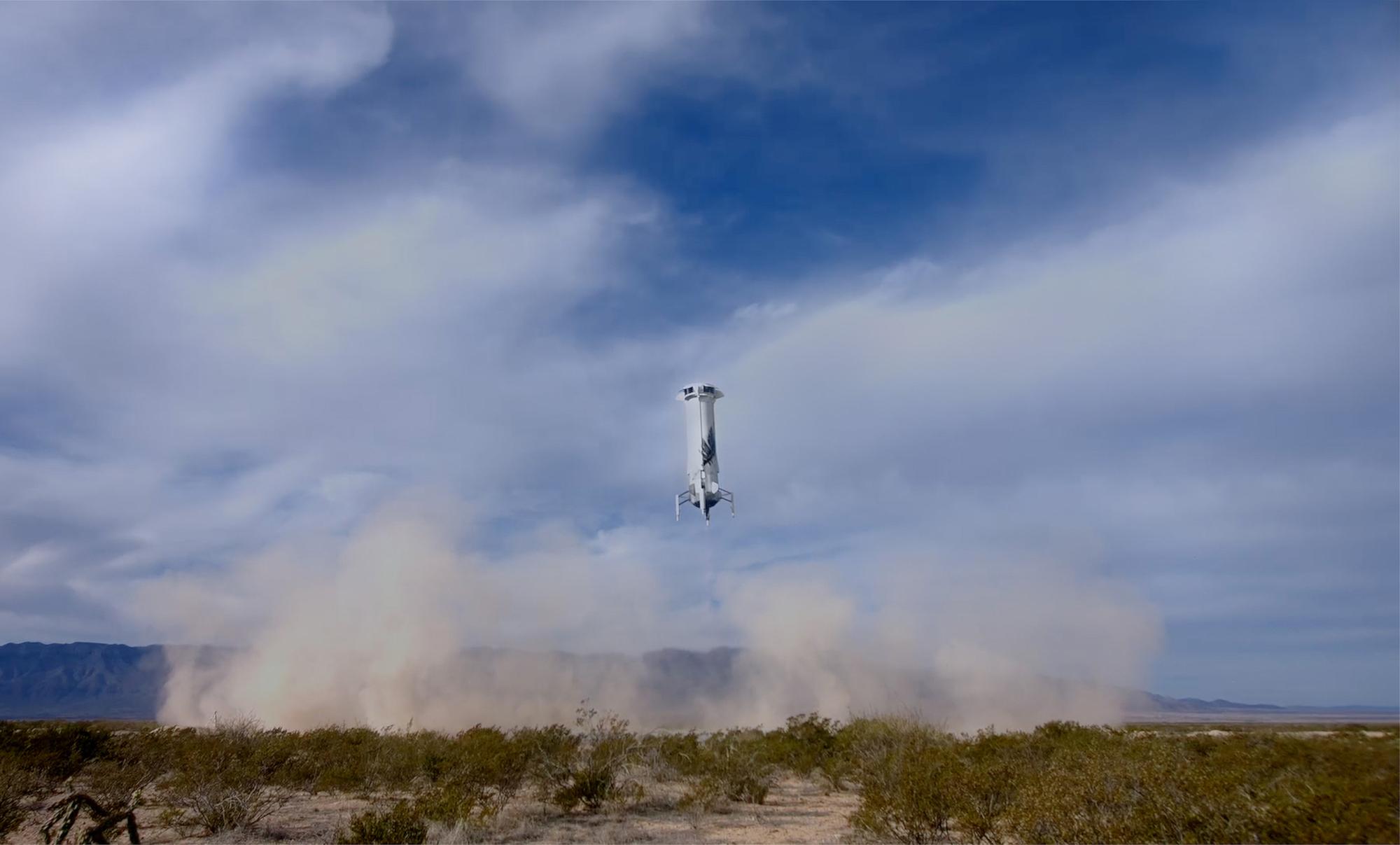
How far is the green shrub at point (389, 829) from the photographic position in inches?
616

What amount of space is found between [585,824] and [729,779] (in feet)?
20.4

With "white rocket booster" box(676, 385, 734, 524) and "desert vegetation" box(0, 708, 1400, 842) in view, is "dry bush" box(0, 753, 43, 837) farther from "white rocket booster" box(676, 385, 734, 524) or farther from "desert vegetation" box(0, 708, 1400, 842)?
"white rocket booster" box(676, 385, 734, 524)

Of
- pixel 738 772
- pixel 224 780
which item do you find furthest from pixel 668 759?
pixel 224 780

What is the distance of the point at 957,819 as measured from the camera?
15.1 m

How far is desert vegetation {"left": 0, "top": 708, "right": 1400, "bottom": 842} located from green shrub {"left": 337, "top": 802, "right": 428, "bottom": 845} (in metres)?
0.04

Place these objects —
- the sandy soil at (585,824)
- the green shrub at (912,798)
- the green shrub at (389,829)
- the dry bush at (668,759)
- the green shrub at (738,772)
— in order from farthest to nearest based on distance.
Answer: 1. the dry bush at (668,759)
2. the green shrub at (738,772)
3. the sandy soil at (585,824)
4. the green shrub at (389,829)
5. the green shrub at (912,798)

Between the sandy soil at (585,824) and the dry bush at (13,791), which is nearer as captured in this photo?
the dry bush at (13,791)

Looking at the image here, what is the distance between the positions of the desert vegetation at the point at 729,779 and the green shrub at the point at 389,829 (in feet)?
0.12

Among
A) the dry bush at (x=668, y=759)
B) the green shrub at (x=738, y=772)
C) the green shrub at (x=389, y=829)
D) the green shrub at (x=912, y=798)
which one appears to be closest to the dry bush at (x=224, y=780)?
the green shrub at (x=389, y=829)

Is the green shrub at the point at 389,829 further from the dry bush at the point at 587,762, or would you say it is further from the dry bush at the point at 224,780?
the dry bush at the point at 587,762

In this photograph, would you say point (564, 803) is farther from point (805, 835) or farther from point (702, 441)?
→ point (702, 441)

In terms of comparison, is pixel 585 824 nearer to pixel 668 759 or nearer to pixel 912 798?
pixel 668 759

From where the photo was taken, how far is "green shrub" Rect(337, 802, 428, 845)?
15641 mm

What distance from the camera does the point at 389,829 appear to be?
51.8 feet
